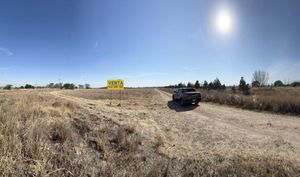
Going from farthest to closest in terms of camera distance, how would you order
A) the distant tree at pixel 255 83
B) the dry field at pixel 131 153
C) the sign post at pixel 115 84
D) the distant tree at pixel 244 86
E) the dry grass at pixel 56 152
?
the distant tree at pixel 255 83 < the distant tree at pixel 244 86 < the sign post at pixel 115 84 < the dry field at pixel 131 153 < the dry grass at pixel 56 152

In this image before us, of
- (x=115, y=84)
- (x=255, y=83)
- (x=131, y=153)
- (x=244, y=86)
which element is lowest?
(x=131, y=153)

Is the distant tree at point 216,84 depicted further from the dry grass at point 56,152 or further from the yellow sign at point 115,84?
the dry grass at point 56,152

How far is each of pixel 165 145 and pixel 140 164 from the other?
5.93 feet

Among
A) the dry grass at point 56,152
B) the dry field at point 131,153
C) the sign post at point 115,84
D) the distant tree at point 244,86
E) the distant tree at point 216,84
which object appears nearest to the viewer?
the dry grass at point 56,152

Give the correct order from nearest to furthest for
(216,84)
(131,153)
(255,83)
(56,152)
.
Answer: (56,152), (131,153), (216,84), (255,83)

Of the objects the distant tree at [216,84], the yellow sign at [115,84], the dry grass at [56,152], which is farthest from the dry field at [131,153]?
the distant tree at [216,84]

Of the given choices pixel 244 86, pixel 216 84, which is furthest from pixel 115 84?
pixel 216 84

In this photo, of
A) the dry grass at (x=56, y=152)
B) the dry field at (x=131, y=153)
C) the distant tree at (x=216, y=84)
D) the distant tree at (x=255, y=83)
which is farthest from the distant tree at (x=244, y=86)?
the dry grass at (x=56, y=152)

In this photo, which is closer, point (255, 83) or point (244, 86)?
point (244, 86)

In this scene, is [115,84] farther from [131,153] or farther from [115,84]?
[131,153]

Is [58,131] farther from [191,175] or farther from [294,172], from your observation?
[294,172]

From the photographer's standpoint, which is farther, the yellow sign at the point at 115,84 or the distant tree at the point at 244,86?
the distant tree at the point at 244,86

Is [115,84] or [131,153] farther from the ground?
[115,84]

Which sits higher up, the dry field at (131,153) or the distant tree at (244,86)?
the distant tree at (244,86)
